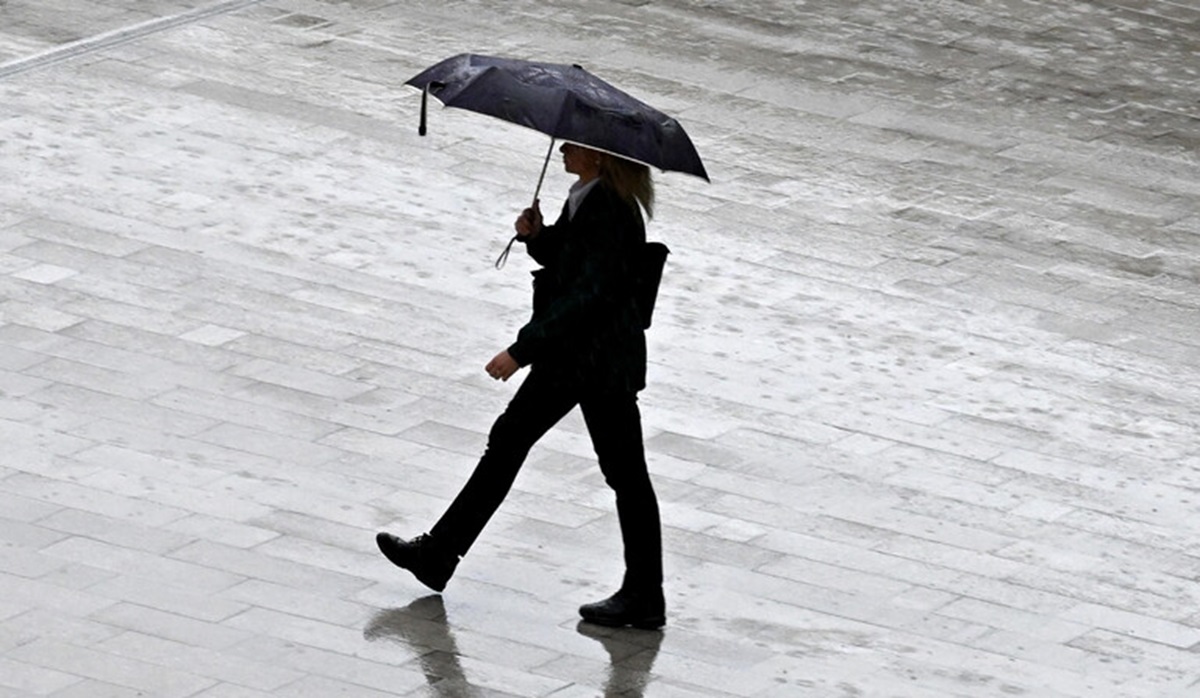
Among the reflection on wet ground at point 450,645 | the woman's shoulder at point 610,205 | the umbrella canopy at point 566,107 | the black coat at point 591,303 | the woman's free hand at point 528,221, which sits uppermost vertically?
the umbrella canopy at point 566,107

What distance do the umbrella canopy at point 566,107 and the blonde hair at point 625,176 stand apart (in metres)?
0.14

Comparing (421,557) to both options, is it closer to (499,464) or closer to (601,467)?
(499,464)

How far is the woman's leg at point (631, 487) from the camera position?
8.84 metres

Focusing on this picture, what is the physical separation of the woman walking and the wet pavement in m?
0.22

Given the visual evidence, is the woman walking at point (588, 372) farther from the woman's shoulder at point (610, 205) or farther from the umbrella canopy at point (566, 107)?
the umbrella canopy at point (566, 107)

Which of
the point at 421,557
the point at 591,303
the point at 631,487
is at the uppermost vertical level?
the point at 591,303

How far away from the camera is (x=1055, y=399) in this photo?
451 inches

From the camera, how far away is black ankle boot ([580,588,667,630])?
8938 mm

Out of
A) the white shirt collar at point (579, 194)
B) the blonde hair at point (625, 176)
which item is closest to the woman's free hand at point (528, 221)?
the white shirt collar at point (579, 194)

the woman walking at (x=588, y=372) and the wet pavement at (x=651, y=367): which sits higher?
the woman walking at (x=588, y=372)

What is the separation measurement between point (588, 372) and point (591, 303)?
23cm

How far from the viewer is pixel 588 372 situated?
344 inches

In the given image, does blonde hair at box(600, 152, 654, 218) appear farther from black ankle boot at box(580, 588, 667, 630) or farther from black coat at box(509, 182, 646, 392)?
black ankle boot at box(580, 588, 667, 630)

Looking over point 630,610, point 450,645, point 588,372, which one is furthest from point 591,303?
point 450,645
